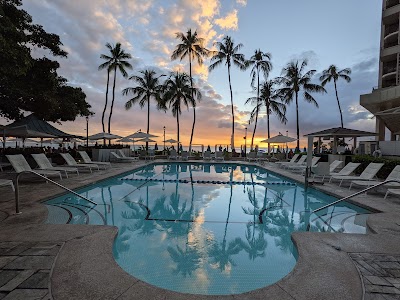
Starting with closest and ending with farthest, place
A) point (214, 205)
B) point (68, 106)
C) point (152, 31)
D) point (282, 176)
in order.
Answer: point (214, 205)
point (282, 176)
point (152, 31)
point (68, 106)

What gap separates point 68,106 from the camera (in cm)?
1820

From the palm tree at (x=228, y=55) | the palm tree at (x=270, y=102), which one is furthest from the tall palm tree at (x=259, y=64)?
the palm tree at (x=228, y=55)

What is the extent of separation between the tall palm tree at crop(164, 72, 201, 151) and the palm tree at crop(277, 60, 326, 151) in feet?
33.5

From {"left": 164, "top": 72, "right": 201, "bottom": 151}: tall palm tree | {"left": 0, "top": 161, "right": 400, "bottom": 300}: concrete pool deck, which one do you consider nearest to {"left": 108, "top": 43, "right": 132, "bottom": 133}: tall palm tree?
{"left": 164, "top": 72, "right": 201, "bottom": 151}: tall palm tree

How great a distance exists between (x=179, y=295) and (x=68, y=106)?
62.3 ft

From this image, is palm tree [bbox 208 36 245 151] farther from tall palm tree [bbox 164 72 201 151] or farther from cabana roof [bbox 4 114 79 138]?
cabana roof [bbox 4 114 79 138]

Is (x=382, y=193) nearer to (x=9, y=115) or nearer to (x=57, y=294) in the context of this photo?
(x=57, y=294)

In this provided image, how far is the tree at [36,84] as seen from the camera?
44.5ft

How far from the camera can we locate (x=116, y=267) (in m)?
2.96

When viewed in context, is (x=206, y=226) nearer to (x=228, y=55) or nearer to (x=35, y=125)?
(x=35, y=125)

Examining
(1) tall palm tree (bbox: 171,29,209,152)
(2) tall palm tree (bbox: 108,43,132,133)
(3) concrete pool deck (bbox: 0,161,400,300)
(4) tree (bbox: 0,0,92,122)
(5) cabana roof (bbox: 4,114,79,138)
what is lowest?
(3) concrete pool deck (bbox: 0,161,400,300)

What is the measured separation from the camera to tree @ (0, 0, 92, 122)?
1357cm

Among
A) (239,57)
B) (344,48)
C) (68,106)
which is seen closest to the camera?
(68,106)

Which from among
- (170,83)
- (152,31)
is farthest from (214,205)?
(170,83)
